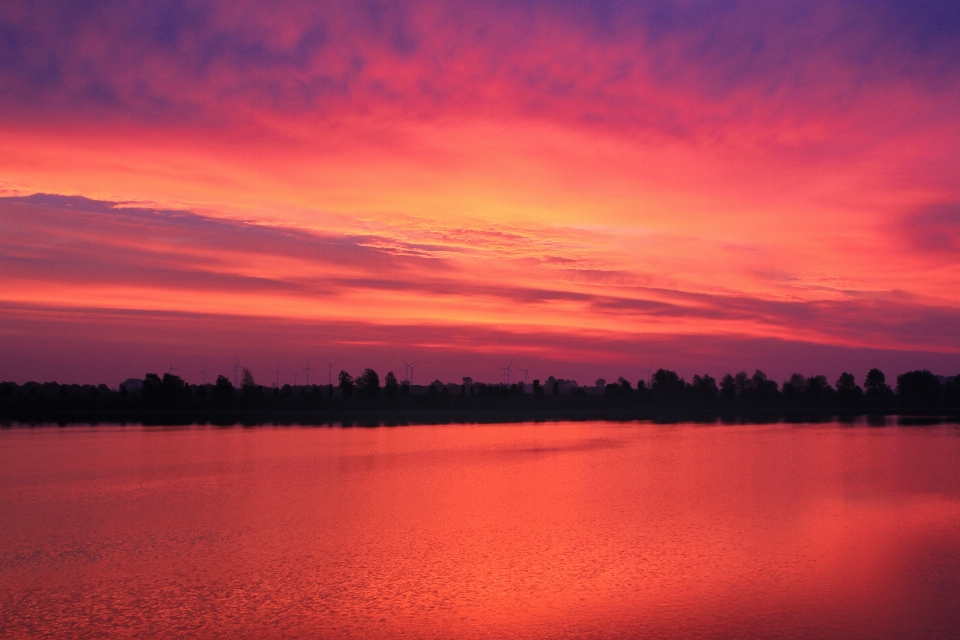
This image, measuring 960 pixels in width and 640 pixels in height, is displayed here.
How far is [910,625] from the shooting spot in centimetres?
1471

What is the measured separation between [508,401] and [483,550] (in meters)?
127

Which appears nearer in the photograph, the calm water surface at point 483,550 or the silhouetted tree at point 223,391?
the calm water surface at point 483,550

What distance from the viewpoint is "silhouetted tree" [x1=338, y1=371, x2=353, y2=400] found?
14945 cm

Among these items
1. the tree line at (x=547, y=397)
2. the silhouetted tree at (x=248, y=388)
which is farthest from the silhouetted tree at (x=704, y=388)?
the silhouetted tree at (x=248, y=388)

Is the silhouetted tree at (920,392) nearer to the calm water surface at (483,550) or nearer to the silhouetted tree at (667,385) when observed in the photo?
the silhouetted tree at (667,385)

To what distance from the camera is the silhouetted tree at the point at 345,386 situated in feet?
490

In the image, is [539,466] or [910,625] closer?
[910,625]

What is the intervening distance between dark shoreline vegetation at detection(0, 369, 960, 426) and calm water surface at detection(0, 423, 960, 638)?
3501 inches

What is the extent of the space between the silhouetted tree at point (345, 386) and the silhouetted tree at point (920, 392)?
103 metres

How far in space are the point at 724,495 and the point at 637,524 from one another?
7567 millimetres

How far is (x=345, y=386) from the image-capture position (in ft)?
499

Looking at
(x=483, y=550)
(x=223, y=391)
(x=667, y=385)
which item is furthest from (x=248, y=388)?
(x=483, y=550)

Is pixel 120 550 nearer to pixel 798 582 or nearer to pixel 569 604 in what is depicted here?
pixel 569 604

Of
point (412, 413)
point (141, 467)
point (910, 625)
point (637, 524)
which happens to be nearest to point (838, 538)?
point (637, 524)
